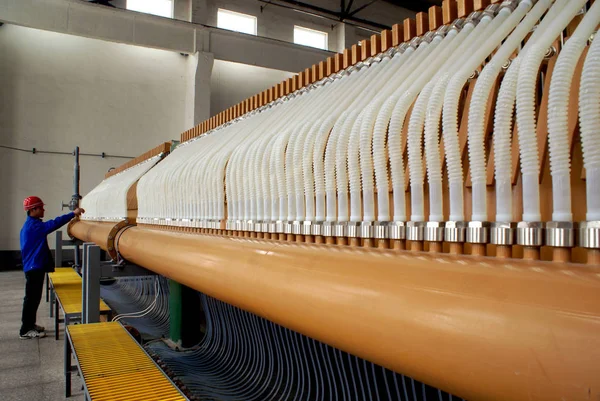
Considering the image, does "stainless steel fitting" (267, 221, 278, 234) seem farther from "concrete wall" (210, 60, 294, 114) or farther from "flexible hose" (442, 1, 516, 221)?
"concrete wall" (210, 60, 294, 114)

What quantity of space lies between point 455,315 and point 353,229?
20.5 inches

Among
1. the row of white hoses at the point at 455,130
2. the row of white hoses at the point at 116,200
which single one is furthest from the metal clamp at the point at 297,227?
the row of white hoses at the point at 116,200

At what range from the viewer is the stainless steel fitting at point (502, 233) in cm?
80

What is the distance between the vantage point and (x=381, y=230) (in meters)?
1.08

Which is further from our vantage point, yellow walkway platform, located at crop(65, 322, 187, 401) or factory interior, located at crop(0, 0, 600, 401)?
yellow walkway platform, located at crop(65, 322, 187, 401)

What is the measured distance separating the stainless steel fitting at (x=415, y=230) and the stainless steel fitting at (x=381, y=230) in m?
0.07

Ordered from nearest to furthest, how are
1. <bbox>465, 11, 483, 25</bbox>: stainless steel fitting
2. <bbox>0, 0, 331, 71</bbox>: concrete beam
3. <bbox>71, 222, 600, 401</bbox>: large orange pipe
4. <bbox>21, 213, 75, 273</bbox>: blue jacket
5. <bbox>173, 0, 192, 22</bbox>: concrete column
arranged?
<bbox>71, 222, 600, 401</bbox>: large orange pipe
<bbox>465, 11, 483, 25</bbox>: stainless steel fitting
<bbox>21, 213, 75, 273</bbox>: blue jacket
<bbox>0, 0, 331, 71</bbox>: concrete beam
<bbox>173, 0, 192, 22</bbox>: concrete column

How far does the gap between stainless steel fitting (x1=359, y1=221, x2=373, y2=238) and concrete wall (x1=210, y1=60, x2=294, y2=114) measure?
10.2 m

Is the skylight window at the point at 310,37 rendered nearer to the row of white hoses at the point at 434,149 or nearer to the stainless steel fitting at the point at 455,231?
the row of white hoses at the point at 434,149

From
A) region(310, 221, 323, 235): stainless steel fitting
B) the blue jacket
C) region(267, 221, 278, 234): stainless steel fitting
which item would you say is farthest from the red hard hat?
region(310, 221, 323, 235): stainless steel fitting

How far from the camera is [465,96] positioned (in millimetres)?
1105

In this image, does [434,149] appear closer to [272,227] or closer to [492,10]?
[492,10]

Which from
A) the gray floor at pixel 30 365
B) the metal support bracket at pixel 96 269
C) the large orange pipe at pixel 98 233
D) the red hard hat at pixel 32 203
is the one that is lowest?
the gray floor at pixel 30 365

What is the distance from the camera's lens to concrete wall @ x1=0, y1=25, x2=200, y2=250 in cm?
927
